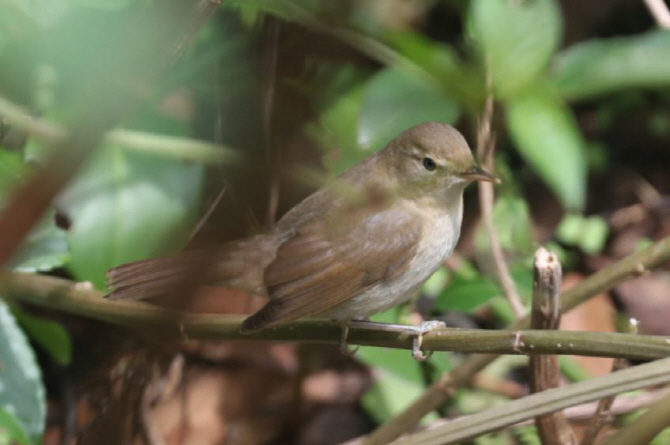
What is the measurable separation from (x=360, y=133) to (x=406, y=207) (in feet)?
1.39

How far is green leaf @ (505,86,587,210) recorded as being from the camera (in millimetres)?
2533

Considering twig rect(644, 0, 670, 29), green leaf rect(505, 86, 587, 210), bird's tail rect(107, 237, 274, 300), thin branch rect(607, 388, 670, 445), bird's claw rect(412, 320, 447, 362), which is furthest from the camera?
twig rect(644, 0, 670, 29)

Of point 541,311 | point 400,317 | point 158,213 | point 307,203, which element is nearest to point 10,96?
point 158,213

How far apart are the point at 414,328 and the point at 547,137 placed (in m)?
0.90

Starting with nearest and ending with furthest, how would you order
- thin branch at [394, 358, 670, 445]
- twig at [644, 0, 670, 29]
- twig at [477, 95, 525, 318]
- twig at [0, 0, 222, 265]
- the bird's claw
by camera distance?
1. twig at [0, 0, 222, 265]
2. thin branch at [394, 358, 670, 445]
3. the bird's claw
4. twig at [477, 95, 525, 318]
5. twig at [644, 0, 670, 29]

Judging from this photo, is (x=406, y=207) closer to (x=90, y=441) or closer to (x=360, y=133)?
(x=360, y=133)

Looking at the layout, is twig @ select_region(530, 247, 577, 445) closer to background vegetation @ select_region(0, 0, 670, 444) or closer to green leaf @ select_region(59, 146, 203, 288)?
background vegetation @ select_region(0, 0, 670, 444)

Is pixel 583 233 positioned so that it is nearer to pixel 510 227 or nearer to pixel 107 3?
pixel 510 227

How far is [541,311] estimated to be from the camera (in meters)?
2.10

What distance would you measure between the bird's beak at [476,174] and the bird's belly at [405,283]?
14 cm

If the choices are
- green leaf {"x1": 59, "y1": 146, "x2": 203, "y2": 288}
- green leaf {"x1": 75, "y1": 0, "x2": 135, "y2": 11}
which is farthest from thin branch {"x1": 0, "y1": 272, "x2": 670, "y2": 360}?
green leaf {"x1": 75, "y1": 0, "x2": 135, "y2": 11}

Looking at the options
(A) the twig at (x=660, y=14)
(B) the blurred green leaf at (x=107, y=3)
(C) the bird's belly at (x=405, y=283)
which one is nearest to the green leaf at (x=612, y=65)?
(A) the twig at (x=660, y=14)

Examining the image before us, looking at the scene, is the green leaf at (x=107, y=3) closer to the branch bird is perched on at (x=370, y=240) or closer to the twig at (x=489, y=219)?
the branch bird is perched on at (x=370, y=240)

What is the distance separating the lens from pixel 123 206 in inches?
99.3
